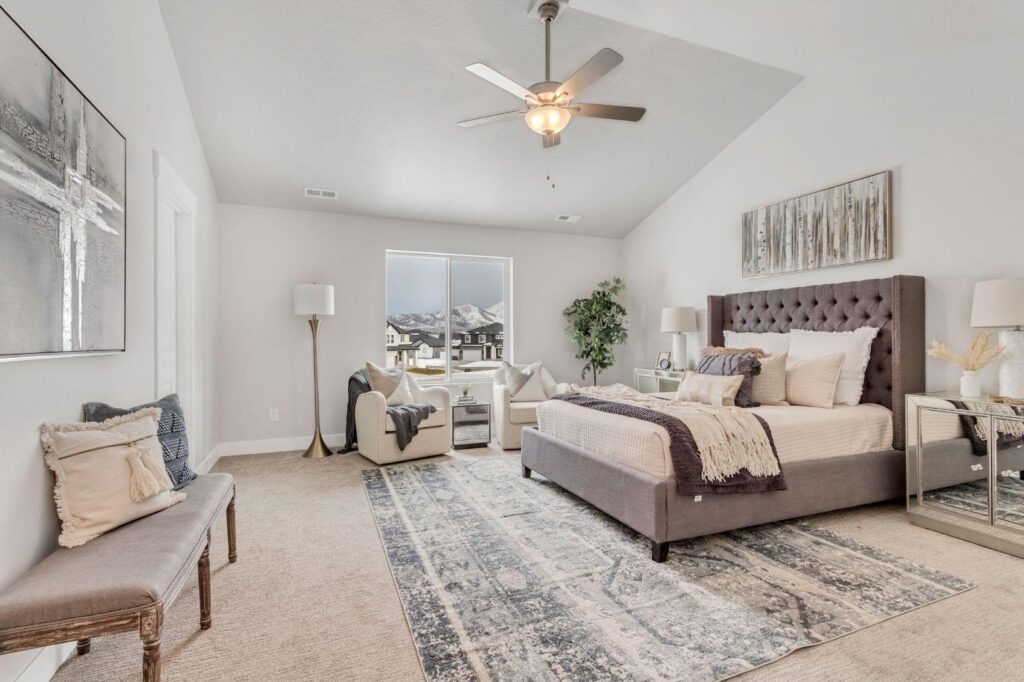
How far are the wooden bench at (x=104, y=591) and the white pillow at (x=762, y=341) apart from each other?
395 centimetres

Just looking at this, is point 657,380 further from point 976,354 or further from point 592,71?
point 592,71

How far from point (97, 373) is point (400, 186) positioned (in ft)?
10.8

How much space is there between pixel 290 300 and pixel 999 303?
17.9 ft

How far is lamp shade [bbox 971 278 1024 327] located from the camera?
8.64 feet

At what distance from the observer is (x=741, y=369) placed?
3486 millimetres

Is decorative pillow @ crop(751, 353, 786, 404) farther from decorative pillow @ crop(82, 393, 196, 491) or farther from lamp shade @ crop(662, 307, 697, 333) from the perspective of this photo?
decorative pillow @ crop(82, 393, 196, 491)

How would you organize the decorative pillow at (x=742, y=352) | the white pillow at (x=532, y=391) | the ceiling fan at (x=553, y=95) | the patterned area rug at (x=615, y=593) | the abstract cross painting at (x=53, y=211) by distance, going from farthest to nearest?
the white pillow at (x=532, y=391), the decorative pillow at (x=742, y=352), the ceiling fan at (x=553, y=95), the patterned area rug at (x=615, y=593), the abstract cross painting at (x=53, y=211)

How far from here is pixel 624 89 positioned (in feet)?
12.4

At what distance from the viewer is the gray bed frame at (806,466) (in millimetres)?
2547

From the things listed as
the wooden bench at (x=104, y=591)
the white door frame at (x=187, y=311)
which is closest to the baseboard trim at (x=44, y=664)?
the wooden bench at (x=104, y=591)

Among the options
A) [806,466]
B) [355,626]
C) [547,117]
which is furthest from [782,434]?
[355,626]

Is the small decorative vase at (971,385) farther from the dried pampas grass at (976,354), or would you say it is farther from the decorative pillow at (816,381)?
the decorative pillow at (816,381)

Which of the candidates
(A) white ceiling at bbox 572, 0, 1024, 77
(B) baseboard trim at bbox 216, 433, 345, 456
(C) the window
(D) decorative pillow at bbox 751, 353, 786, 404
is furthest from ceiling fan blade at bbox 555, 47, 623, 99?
(B) baseboard trim at bbox 216, 433, 345, 456

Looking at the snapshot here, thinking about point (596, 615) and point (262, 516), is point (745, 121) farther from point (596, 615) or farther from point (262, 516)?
point (262, 516)
